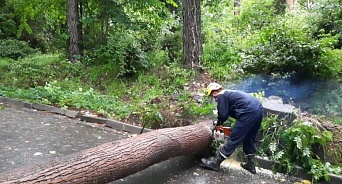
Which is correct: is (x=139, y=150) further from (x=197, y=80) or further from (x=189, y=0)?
(x=189, y=0)

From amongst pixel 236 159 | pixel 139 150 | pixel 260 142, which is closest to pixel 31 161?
pixel 139 150

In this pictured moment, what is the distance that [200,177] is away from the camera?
532cm

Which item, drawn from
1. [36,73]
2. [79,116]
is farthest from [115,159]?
[36,73]

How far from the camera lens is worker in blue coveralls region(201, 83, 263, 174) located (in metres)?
5.30

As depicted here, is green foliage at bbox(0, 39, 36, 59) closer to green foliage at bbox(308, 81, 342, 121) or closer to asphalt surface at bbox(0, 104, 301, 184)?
asphalt surface at bbox(0, 104, 301, 184)

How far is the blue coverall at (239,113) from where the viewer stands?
529 centimetres

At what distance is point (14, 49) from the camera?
16547 millimetres

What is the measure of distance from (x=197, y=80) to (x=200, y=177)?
5.13 meters

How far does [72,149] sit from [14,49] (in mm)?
12224

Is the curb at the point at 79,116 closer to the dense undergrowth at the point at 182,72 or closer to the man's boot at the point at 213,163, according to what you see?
the dense undergrowth at the point at 182,72

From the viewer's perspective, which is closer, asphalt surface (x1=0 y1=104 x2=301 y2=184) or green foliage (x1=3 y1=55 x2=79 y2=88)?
asphalt surface (x1=0 y1=104 x2=301 y2=184)

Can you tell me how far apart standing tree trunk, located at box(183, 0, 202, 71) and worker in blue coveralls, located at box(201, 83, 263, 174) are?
200 inches

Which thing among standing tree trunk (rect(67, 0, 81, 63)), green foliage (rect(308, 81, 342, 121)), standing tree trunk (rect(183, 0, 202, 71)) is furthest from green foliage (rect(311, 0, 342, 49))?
standing tree trunk (rect(67, 0, 81, 63))

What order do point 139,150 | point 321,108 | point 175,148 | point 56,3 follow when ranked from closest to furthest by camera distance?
point 139,150
point 175,148
point 321,108
point 56,3
